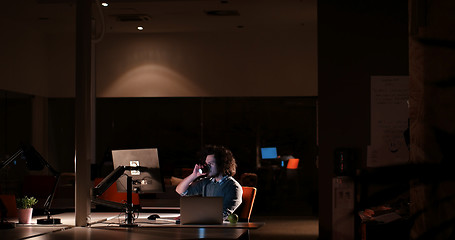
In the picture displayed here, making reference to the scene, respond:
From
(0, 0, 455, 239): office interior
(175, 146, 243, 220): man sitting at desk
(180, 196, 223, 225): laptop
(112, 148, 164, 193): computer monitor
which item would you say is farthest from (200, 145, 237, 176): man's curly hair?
(0, 0, 455, 239): office interior

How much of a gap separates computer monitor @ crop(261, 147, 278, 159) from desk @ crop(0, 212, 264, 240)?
24.9ft

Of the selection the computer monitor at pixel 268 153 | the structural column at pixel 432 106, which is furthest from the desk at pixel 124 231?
the computer monitor at pixel 268 153

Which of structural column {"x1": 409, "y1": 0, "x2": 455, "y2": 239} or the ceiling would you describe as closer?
structural column {"x1": 409, "y1": 0, "x2": 455, "y2": 239}

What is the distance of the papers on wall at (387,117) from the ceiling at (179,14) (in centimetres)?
335

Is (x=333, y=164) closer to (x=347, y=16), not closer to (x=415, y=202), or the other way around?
(x=347, y=16)

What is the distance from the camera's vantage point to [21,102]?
39.2ft

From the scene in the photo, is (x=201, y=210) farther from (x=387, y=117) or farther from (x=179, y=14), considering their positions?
(x=179, y=14)

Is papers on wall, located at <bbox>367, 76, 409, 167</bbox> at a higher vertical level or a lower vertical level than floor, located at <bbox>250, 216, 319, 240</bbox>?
higher

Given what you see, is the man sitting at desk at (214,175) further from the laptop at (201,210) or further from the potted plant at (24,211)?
the potted plant at (24,211)

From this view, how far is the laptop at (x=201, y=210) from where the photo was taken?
4.79 m

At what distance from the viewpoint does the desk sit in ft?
13.6

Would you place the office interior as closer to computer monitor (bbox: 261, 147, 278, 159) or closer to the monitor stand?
computer monitor (bbox: 261, 147, 278, 159)

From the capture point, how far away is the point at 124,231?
4.50 m

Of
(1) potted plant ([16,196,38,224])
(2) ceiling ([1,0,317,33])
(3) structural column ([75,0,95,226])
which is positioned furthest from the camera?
(2) ceiling ([1,0,317,33])
